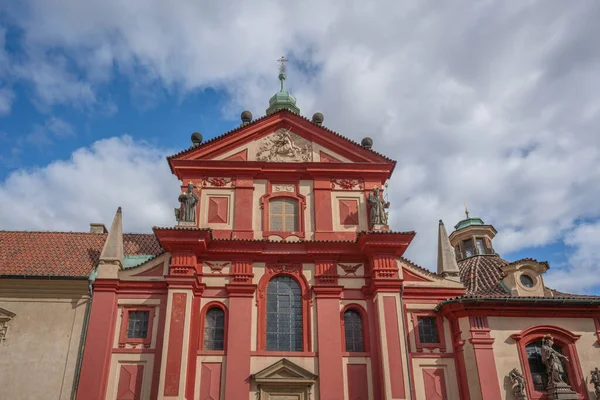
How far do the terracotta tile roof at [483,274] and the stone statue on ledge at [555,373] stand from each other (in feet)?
11.0

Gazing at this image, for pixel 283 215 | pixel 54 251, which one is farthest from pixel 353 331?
pixel 54 251

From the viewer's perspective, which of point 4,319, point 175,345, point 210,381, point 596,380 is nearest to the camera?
point 175,345

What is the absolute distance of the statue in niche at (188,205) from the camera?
20.5m

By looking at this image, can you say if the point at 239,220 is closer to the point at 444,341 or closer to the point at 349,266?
the point at 349,266

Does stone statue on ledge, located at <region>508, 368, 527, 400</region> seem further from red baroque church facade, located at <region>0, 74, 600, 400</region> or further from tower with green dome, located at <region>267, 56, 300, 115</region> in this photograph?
tower with green dome, located at <region>267, 56, 300, 115</region>

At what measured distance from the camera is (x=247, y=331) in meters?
18.9

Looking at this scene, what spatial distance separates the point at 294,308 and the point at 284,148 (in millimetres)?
6906

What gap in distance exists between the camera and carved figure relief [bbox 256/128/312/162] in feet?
74.5

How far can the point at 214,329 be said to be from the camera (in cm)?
1927

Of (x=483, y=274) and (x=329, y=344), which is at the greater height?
(x=483, y=274)

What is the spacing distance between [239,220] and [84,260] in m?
6.24

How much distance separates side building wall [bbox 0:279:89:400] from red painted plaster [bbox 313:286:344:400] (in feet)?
27.6

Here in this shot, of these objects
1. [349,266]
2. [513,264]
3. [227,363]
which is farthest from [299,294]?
[513,264]

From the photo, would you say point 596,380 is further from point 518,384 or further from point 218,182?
point 218,182
